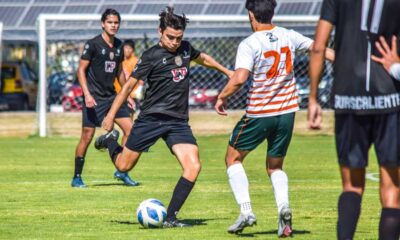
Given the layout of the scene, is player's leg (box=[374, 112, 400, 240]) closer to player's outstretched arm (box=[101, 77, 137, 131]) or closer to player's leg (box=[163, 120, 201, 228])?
player's leg (box=[163, 120, 201, 228])

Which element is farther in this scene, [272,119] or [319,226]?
[319,226]

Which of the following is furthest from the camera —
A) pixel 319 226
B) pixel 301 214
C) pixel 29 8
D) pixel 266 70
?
pixel 29 8

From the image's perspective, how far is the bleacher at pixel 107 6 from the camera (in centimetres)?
3462

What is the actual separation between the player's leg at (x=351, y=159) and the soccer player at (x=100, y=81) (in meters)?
7.44

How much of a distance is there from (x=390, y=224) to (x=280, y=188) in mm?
2399

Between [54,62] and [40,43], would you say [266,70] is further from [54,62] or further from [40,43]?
[54,62]

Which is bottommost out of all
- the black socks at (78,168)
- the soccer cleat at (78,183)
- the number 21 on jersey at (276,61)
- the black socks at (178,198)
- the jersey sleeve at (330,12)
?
the soccer cleat at (78,183)

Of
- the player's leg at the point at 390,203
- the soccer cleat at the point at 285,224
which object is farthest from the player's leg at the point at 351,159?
the soccer cleat at the point at 285,224

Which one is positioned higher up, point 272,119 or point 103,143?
point 272,119

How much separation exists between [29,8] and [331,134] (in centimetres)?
1369

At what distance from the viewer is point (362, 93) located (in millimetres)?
7199

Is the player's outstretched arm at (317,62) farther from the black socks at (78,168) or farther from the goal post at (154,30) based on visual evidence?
the goal post at (154,30)

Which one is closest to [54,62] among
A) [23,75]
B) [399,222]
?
[23,75]

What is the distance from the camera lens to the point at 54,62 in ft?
92.6
